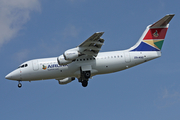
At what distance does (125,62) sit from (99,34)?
4542 mm

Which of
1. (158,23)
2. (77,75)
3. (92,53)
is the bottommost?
(77,75)

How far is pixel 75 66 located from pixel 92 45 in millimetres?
2653

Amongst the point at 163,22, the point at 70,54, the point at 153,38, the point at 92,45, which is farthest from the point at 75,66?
the point at 163,22

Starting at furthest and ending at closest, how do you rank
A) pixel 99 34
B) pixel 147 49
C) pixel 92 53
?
pixel 147 49
pixel 92 53
pixel 99 34

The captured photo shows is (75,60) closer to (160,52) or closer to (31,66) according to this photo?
(31,66)

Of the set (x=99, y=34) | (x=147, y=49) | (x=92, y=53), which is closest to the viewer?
(x=99, y=34)

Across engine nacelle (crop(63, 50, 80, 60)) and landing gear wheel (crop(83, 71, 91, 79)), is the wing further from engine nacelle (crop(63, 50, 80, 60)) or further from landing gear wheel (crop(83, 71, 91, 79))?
landing gear wheel (crop(83, 71, 91, 79))

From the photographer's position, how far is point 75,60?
24.7 m

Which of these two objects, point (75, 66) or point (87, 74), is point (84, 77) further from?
point (75, 66)

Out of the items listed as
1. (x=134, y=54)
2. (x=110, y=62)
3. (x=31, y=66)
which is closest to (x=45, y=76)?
(x=31, y=66)

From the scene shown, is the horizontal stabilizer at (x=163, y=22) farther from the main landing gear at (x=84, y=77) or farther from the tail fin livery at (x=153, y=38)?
the main landing gear at (x=84, y=77)

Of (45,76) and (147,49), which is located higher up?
(147,49)

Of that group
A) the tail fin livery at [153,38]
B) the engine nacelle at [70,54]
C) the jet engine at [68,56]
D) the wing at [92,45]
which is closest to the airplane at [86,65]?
the wing at [92,45]

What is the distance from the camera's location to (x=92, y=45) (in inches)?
919
